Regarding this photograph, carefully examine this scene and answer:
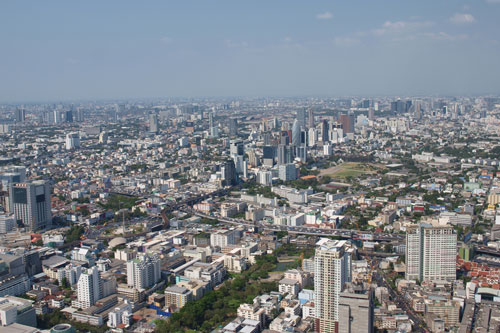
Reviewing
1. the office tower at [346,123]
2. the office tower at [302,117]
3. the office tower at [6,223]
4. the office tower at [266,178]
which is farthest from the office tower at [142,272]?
the office tower at [302,117]

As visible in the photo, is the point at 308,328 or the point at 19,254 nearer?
the point at 308,328

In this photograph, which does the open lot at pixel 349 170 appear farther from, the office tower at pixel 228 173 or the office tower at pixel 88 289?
the office tower at pixel 88 289

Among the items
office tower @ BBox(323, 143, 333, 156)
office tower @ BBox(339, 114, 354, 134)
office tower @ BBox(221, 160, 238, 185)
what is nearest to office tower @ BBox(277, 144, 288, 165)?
office tower @ BBox(221, 160, 238, 185)

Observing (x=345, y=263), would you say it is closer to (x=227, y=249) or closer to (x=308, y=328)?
(x=308, y=328)

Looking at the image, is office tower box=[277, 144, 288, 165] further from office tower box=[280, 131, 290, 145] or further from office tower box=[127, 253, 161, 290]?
office tower box=[127, 253, 161, 290]

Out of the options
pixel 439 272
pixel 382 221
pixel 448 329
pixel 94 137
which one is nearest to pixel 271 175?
pixel 382 221

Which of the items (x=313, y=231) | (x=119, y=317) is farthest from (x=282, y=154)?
(x=119, y=317)

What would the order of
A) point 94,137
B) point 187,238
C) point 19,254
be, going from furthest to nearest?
point 94,137 < point 187,238 < point 19,254

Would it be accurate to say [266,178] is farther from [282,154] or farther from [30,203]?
[30,203]
